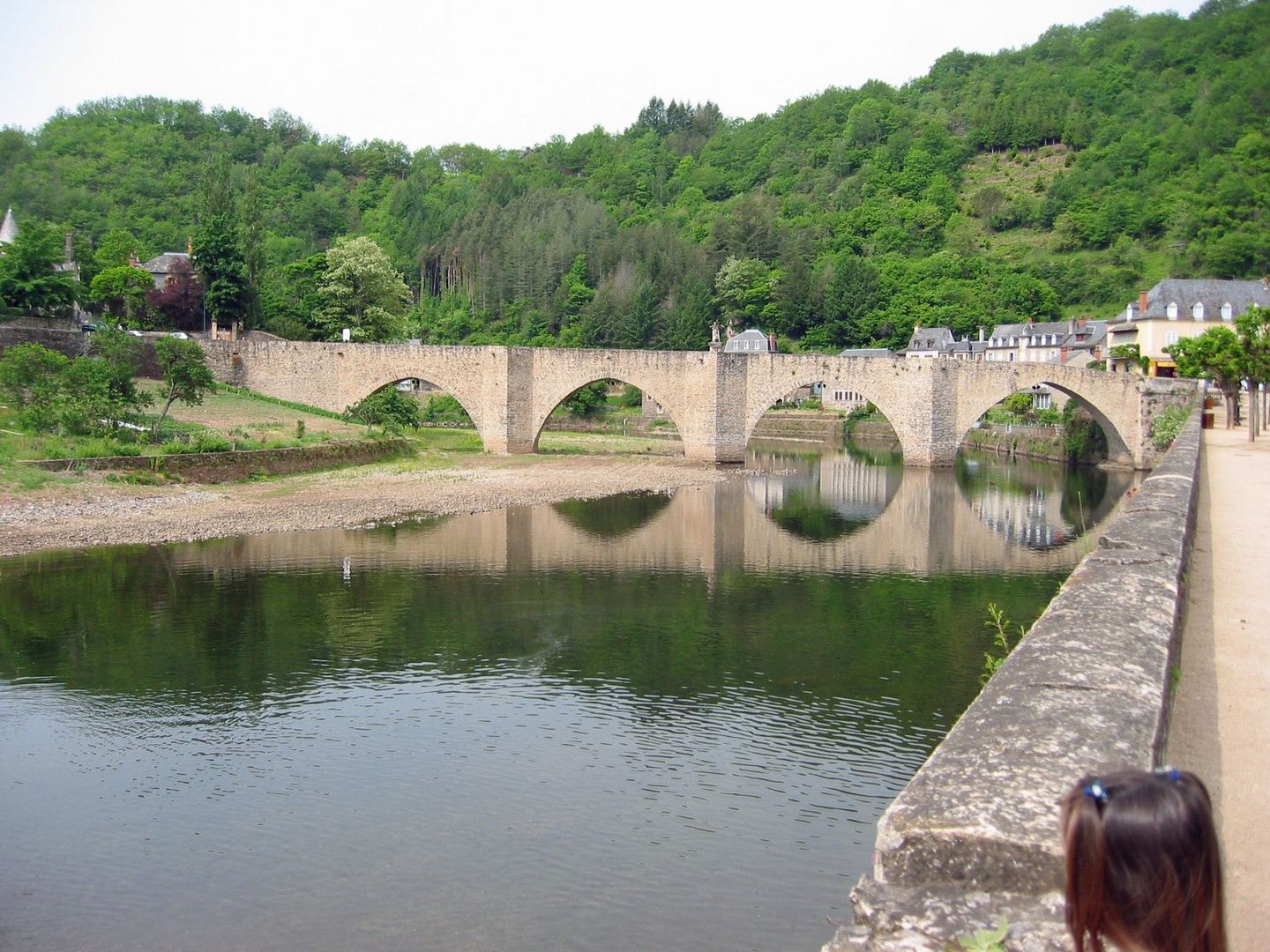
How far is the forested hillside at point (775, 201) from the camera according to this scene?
204 ft

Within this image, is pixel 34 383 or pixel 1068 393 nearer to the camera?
pixel 34 383

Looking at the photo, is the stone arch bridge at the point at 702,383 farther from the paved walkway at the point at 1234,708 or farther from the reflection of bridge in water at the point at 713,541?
the paved walkway at the point at 1234,708

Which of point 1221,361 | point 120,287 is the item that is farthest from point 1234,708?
point 120,287

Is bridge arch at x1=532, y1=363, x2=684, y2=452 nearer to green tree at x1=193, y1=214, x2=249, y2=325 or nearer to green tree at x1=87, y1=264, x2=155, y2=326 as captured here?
green tree at x1=193, y1=214, x2=249, y2=325

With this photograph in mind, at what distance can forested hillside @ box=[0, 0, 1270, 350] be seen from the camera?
6212 cm

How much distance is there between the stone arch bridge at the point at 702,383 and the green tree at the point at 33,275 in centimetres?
511

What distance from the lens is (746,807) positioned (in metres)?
7.71

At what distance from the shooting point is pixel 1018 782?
2.75 m

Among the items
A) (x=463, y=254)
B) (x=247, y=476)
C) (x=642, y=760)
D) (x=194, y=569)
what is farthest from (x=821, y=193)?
(x=642, y=760)

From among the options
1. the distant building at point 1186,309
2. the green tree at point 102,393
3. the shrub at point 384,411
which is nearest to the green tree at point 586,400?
the shrub at point 384,411

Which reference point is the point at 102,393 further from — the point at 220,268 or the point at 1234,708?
the point at 1234,708

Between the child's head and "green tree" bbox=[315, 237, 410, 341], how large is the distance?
1684 inches

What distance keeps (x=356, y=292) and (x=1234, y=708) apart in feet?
141

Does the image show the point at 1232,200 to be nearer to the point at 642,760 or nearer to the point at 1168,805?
the point at 642,760
